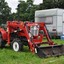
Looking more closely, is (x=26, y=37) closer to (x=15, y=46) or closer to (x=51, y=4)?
(x=15, y=46)

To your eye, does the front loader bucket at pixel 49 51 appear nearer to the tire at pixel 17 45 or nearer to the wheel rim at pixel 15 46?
the tire at pixel 17 45

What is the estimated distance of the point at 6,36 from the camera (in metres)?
15.3

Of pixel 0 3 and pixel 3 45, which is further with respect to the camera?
pixel 0 3

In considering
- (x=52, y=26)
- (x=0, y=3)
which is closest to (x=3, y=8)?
(x=0, y=3)

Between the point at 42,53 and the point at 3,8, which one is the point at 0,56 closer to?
the point at 42,53

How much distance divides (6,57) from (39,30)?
3.58 meters

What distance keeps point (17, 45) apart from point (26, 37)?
0.59m

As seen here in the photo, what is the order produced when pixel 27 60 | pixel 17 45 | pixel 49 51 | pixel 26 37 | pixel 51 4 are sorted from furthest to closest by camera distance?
pixel 51 4 → pixel 17 45 → pixel 26 37 → pixel 49 51 → pixel 27 60

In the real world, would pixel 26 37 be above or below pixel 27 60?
above

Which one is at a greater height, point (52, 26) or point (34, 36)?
point (34, 36)

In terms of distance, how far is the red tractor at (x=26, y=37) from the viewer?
13008mm

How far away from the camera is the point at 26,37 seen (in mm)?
13945

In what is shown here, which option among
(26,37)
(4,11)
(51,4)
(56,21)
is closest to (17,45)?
(26,37)

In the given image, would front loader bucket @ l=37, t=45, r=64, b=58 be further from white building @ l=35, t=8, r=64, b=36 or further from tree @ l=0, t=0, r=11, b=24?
tree @ l=0, t=0, r=11, b=24
